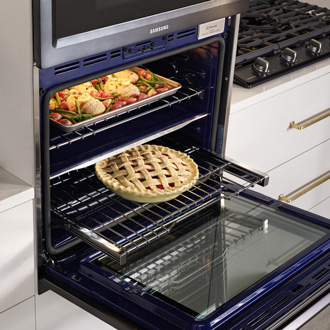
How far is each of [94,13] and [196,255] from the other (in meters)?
0.57

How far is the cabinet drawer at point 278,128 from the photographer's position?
76.0 inches

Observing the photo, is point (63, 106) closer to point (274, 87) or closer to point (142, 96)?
point (142, 96)

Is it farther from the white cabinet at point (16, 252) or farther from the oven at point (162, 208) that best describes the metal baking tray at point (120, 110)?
the white cabinet at point (16, 252)

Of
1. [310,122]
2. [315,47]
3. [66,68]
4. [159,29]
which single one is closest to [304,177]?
[310,122]

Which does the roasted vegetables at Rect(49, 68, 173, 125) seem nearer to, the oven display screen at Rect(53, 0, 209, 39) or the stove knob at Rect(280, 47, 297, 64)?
the oven display screen at Rect(53, 0, 209, 39)

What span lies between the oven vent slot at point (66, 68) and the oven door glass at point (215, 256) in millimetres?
406

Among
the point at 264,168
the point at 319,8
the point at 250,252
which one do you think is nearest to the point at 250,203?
the point at 250,252

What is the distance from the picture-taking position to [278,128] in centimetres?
210

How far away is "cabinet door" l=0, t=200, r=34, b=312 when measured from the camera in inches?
52.9

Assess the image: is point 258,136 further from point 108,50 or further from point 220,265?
point 108,50

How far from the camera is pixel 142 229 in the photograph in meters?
1.51

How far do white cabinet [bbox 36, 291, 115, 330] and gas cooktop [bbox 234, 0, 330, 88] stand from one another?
804 mm

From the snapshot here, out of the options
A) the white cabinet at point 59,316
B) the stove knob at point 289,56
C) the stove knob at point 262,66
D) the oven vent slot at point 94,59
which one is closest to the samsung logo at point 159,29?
the oven vent slot at point 94,59

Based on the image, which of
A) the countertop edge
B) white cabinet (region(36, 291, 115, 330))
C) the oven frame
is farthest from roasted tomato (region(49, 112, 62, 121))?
the countertop edge
